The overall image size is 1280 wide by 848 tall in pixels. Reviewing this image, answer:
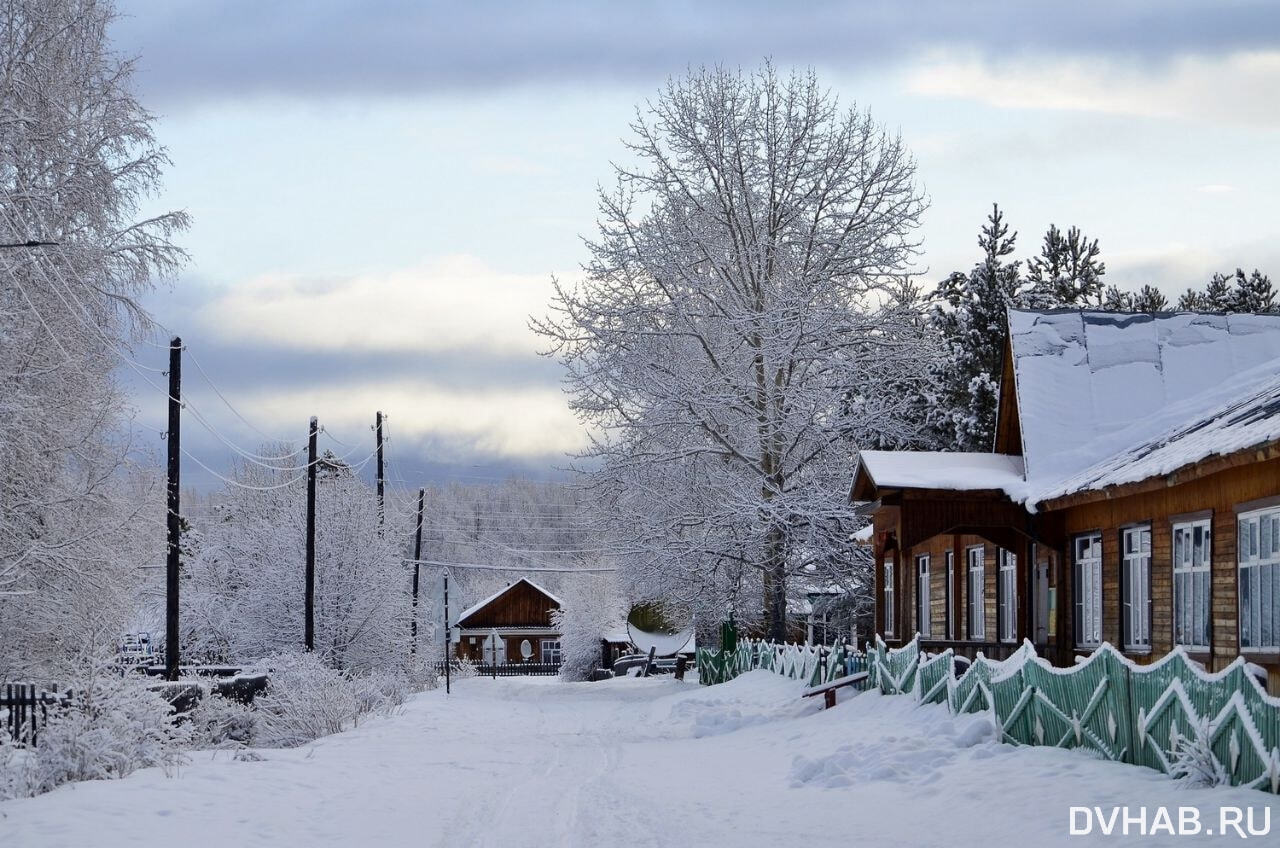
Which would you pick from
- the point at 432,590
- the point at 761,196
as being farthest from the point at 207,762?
the point at 432,590

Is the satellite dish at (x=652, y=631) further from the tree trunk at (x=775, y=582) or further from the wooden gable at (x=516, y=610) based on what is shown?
the wooden gable at (x=516, y=610)

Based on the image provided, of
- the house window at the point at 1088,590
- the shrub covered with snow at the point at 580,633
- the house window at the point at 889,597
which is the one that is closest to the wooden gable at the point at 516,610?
the shrub covered with snow at the point at 580,633

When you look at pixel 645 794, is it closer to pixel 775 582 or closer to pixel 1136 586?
pixel 1136 586

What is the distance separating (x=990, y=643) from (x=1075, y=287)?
25.0 metres

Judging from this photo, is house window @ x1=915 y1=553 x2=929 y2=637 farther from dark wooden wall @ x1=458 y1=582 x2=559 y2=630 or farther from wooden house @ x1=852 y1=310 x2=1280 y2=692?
dark wooden wall @ x1=458 y1=582 x2=559 y2=630

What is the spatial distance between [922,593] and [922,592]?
2 cm

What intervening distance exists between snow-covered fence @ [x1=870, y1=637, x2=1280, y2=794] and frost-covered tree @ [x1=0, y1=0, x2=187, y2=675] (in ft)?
44.0

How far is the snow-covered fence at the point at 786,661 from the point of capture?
85.5 feet

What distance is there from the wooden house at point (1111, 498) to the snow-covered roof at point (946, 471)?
42mm

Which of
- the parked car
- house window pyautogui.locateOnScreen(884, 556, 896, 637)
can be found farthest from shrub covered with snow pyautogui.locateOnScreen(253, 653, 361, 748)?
the parked car

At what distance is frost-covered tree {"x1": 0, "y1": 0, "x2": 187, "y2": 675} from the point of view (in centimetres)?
2072

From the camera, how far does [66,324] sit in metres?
22.2

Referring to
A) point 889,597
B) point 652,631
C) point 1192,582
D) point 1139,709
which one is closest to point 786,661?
point 889,597

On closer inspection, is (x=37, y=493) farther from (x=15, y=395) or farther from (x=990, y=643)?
(x=990, y=643)
